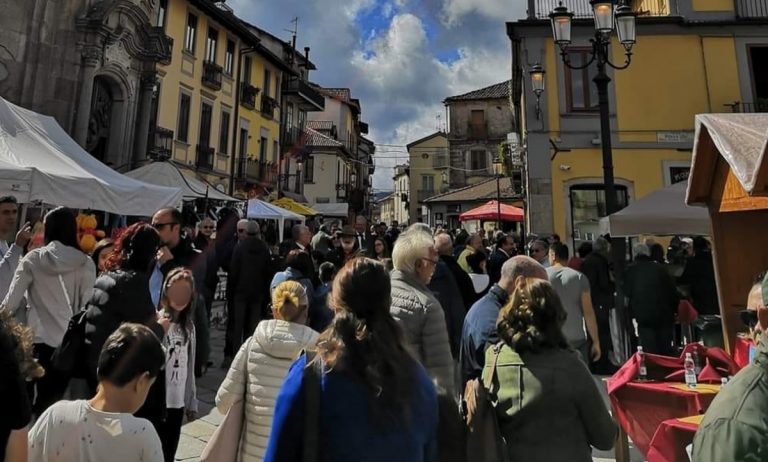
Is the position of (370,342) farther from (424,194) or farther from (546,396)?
(424,194)

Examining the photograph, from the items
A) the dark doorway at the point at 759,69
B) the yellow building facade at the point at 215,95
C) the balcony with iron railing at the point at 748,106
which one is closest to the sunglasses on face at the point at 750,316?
the balcony with iron railing at the point at 748,106

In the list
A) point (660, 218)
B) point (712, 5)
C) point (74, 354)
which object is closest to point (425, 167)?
point (712, 5)

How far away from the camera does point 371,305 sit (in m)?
1.61

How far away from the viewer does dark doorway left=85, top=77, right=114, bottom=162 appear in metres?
13.9

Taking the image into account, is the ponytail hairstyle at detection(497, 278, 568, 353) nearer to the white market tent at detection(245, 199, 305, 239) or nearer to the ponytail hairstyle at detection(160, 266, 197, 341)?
the ponytail hairstyle at detection(160, 266, 197, 341)

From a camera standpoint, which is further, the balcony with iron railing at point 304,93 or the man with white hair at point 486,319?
the balcony with iron railing at point 304,93

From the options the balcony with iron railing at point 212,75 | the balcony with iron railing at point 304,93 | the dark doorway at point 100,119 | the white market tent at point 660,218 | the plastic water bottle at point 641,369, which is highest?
the balcony with iron railing at point 304,93

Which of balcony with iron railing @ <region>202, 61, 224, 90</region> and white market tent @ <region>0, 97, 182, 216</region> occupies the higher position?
balcony with iron railing @ <region>202, 61, 224, 90</region>

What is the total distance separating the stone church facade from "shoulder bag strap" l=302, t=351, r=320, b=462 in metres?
13.8

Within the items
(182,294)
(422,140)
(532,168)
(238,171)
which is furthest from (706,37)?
(422,140)

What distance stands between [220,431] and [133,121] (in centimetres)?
1560

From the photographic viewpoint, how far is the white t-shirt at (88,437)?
1.74 metres

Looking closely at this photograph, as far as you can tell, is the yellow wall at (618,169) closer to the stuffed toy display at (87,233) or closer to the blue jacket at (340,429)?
the stuffed toy display at (87,233)

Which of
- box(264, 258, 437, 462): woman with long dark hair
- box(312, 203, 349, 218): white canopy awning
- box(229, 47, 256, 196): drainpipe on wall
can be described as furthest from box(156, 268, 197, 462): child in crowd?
box(312, 203, 349, 218): white canopy awning
